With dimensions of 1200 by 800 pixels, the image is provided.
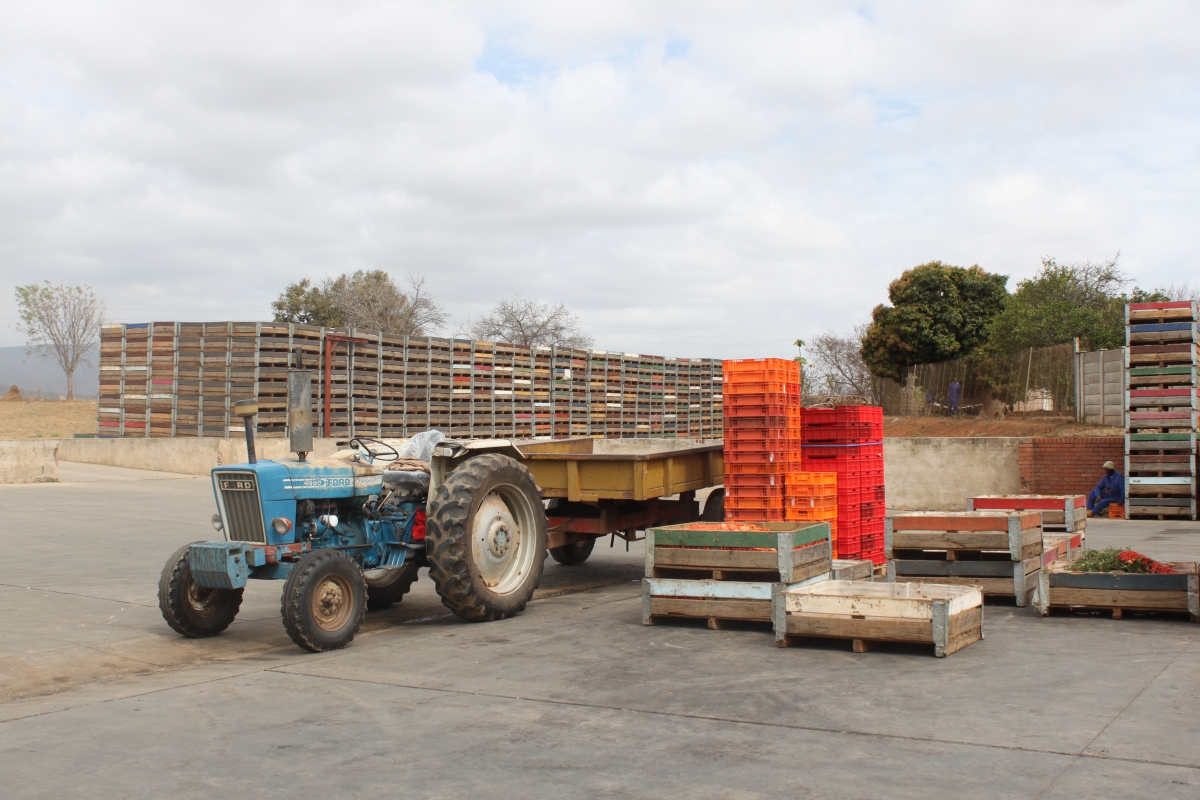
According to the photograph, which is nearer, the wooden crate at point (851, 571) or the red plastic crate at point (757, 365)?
the wooden crate at point (851, 571)

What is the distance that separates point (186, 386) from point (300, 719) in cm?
2057

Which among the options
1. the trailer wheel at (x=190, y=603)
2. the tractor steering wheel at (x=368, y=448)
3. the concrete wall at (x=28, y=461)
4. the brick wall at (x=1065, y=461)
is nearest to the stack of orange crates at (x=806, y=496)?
the tractor steering wheel at (x=368, y=448)

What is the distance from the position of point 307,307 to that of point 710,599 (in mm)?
45458

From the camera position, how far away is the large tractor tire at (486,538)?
26.4ft

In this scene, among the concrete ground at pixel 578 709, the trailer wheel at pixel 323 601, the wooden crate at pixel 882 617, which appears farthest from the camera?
the trailer wheel at pixel 323 601

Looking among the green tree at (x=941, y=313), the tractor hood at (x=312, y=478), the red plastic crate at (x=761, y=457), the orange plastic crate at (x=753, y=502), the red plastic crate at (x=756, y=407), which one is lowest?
the orange plastic crate at (x=753, y=502)

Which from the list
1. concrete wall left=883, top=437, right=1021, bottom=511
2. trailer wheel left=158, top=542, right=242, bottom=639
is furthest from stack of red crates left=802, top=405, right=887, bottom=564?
concrete wall left=883, top=437, right=1021, bottom=511

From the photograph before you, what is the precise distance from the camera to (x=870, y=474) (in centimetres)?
1062

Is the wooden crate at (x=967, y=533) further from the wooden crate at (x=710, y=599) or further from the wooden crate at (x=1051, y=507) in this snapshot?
the wooden crate at (x=1051, y=507)

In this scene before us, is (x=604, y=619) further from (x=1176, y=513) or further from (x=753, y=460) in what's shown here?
(x=1176, y=513)

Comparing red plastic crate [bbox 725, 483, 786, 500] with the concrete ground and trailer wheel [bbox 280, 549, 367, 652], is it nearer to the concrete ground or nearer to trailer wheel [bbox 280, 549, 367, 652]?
the concrete ground

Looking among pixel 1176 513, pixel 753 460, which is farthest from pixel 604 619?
pixel 1176 513

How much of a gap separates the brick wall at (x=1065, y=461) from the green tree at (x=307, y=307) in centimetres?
3732

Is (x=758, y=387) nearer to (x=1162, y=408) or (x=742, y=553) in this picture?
(x=742, y=553)
